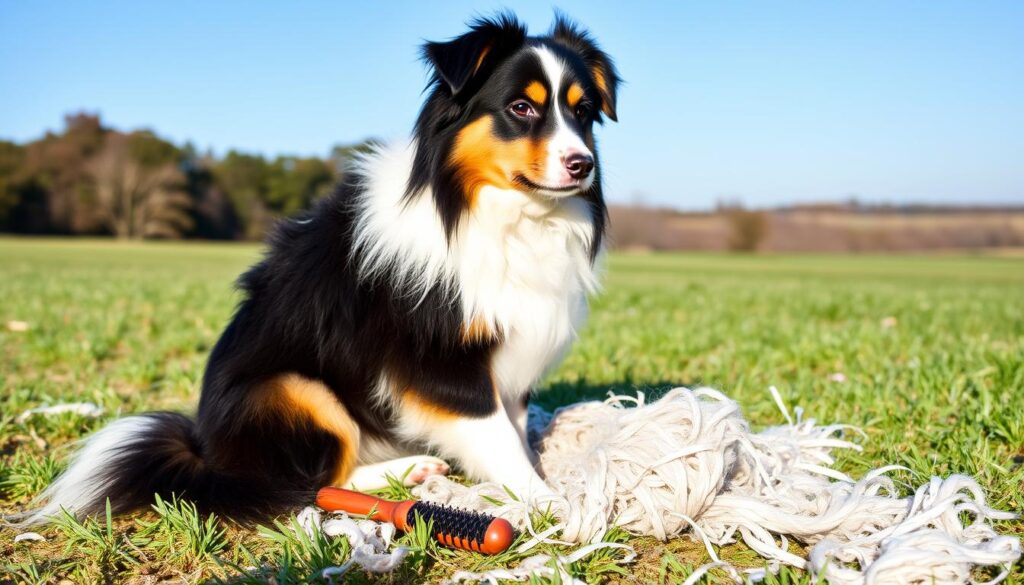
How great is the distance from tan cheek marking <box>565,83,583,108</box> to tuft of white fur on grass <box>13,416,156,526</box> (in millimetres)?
2314

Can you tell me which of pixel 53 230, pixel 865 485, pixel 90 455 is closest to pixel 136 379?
pixel 90 455

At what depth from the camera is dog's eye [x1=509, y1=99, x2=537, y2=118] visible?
10.0ft

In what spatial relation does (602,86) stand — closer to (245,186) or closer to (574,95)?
(574,95)

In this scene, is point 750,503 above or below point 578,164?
below

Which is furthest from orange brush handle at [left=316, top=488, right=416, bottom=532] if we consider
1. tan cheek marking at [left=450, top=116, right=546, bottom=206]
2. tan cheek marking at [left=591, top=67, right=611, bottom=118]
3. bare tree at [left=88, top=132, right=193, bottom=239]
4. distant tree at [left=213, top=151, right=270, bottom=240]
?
distant tree at [left=213, top=151, right=270, bottom=240]

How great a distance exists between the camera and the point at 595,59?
140 inches

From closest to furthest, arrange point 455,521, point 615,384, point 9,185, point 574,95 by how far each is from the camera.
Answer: point 455,521 < point 574,95 < point 615,384 < point 9,185

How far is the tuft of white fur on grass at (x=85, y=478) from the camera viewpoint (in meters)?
2.70

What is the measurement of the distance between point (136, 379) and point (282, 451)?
2825 mm

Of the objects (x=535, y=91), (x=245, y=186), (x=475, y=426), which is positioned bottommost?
(x=475, y=426)

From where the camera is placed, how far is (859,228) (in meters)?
60.0

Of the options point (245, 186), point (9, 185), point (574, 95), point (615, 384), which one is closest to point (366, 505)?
point (574, 95)

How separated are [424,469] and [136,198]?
65177mm

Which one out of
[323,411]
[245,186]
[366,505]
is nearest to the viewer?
[366,505]
